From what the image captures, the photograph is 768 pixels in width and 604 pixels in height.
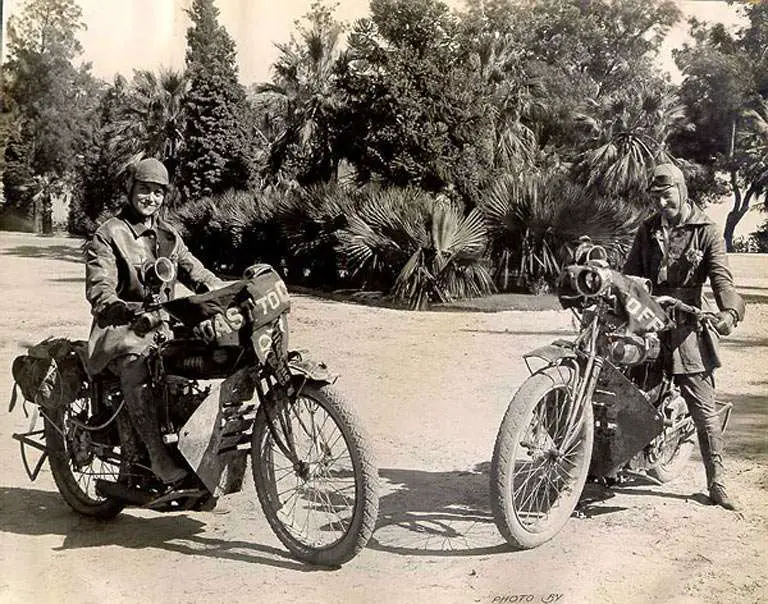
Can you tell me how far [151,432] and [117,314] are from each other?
0.43 metres

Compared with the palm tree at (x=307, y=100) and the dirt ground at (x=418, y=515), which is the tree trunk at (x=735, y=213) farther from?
the palm tree at (x=307, y=100)

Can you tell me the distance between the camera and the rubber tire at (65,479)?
3387mm

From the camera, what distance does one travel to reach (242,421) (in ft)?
10.0

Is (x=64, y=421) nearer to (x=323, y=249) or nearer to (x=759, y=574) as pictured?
(x=323, y=249)

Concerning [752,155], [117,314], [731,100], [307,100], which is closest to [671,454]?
[752,155]

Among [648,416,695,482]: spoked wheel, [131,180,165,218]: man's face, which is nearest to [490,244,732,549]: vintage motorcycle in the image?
[648,416,695,482]: spoked wheel

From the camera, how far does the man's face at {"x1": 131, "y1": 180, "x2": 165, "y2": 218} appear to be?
10.3 feet

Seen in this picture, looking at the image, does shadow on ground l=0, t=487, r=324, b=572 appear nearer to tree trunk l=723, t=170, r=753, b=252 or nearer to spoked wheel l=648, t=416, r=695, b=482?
spoked wheel l=648, t=416, r=695, b=482

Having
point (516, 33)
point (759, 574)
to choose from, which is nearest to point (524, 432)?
point (759, 574)

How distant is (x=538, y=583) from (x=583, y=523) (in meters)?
0.45

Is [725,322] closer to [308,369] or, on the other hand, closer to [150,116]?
[308,369]

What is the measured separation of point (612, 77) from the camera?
357cm

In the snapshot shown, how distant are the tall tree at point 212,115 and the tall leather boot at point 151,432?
78cm

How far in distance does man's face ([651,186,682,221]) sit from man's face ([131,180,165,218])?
1.79 m
